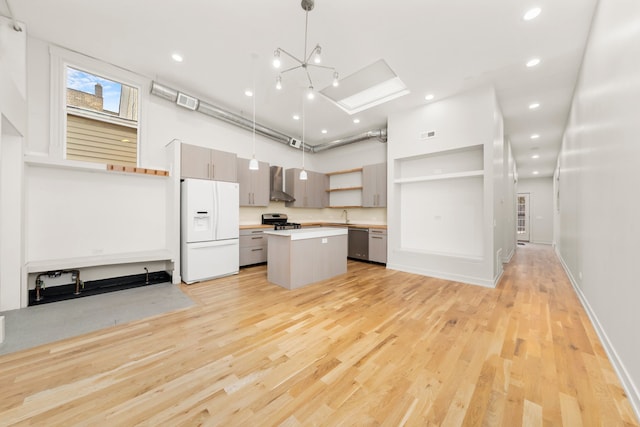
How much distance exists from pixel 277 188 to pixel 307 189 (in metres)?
0.88

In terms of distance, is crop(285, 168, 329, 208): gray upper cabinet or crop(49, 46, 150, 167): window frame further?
crop(285, 168, 329, 208): gray upper cabinet

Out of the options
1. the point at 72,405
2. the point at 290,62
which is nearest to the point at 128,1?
the point at 290,62

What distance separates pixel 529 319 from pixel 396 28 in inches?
152

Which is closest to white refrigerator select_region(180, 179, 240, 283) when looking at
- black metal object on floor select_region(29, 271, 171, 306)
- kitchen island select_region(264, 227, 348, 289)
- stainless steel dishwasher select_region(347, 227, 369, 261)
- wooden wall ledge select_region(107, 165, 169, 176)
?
wooden wall ledge select_region(107, 165, 169, 176)

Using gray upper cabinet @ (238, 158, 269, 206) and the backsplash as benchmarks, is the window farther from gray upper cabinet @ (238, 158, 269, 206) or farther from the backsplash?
the backsplash

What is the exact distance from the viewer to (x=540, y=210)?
1020cm

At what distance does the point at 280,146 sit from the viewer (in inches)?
255

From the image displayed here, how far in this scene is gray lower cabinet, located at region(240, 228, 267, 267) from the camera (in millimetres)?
4922

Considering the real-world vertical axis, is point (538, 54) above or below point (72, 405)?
→ above

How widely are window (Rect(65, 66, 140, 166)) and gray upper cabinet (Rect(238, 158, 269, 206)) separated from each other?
1.94m

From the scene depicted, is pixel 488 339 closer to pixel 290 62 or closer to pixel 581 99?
pixel 581 99

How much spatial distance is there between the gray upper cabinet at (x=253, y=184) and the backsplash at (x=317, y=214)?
0.38 meters

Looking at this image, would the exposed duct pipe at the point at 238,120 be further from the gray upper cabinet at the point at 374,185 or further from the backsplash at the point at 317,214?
the gray upper cabinet at the point at 374,185

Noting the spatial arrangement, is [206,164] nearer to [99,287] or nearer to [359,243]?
[99,287]
